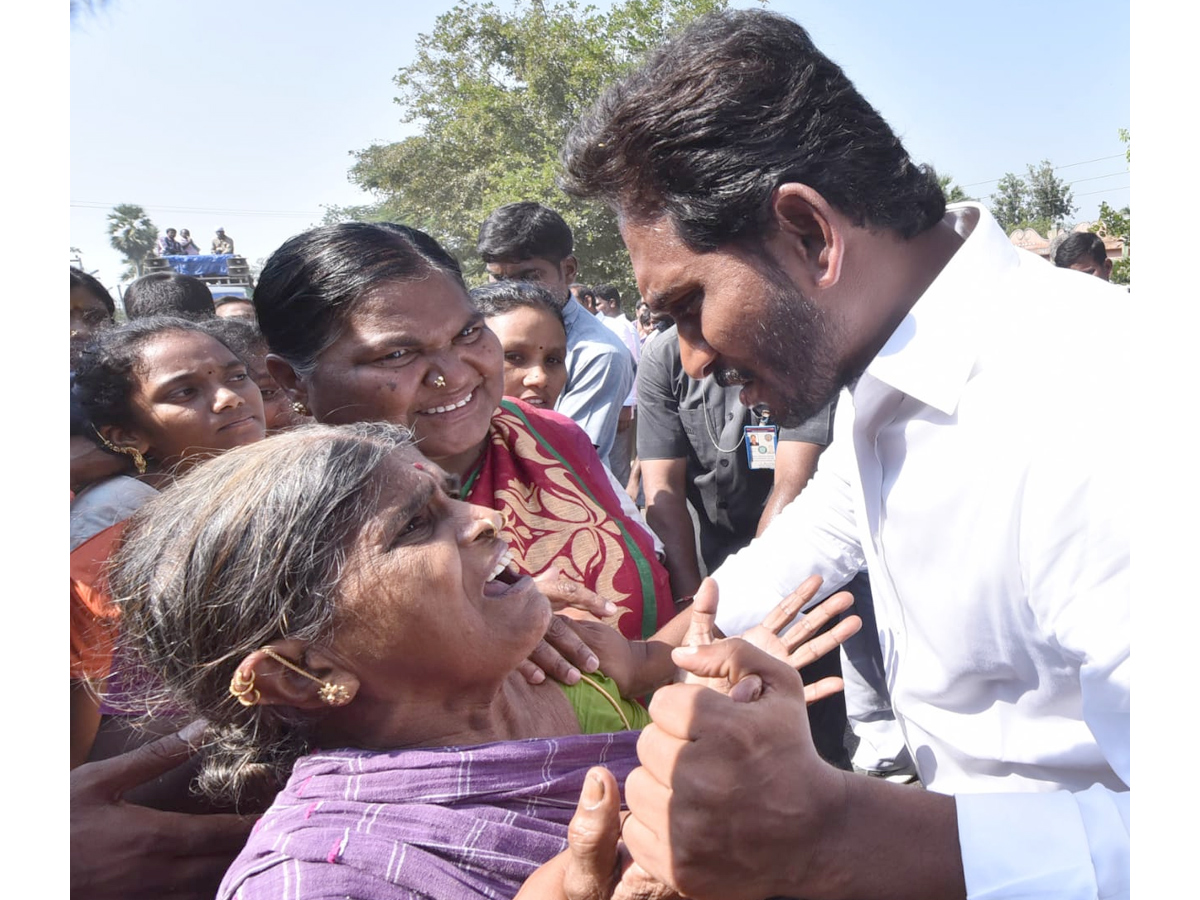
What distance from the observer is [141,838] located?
70.0 inches

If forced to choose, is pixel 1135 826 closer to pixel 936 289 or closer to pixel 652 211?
pixel 936 289

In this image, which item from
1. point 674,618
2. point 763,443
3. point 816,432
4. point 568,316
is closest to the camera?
point 674,618

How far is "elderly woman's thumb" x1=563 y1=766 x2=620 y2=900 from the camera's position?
124 centimetres

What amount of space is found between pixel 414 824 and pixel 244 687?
1.33 feet

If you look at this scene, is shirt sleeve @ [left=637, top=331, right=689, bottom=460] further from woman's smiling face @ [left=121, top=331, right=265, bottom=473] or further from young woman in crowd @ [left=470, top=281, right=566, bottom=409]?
woman's smiling face @ [left=121, top=331, right=265, bottom=473]

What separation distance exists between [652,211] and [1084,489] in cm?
105

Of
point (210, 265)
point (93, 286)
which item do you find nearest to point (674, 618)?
point (93, 286)

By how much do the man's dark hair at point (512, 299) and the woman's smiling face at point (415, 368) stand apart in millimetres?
1407

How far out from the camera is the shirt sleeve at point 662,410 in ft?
13.9

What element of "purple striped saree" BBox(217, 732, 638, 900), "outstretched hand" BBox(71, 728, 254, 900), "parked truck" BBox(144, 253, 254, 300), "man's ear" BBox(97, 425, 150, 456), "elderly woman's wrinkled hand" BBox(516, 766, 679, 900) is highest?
"parked truck" BBox(144, 253, 254, 300)

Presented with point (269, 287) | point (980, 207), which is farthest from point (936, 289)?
point (269, 287)

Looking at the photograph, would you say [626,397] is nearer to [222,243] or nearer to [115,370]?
[115,370]

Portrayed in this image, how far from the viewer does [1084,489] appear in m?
1.46

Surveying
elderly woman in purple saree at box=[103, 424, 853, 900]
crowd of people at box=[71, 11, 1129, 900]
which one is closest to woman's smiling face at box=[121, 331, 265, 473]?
crowd of people at box=[71, 11, 1129, 900]
